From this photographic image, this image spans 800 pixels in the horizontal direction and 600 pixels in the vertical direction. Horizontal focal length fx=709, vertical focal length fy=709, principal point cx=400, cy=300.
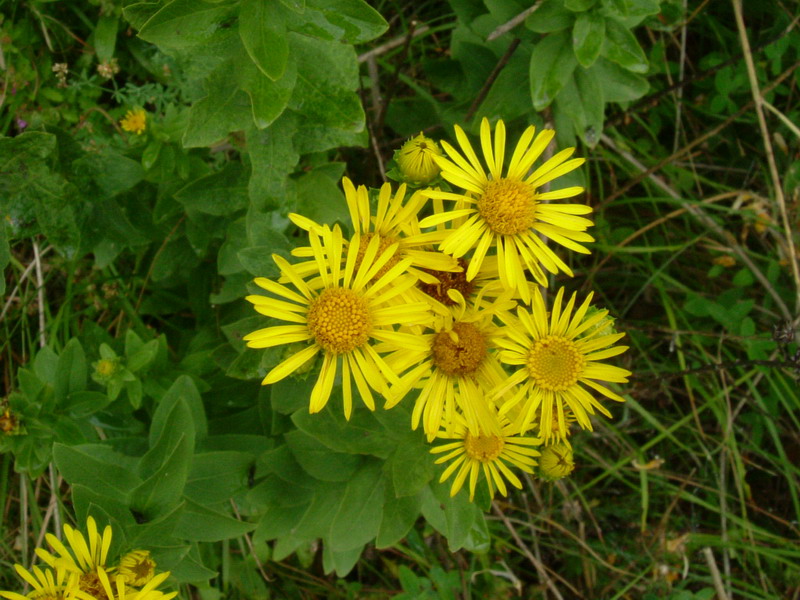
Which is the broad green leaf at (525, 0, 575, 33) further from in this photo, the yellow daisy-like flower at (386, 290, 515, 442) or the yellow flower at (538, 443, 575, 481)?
the yellow flower at (538, 443, 575, 481)

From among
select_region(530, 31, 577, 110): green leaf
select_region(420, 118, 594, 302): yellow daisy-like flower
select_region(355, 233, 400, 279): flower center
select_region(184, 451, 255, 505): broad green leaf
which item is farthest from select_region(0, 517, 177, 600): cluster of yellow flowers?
select_region(530, 31, 577, 110): green leaf

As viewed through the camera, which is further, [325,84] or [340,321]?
[325,84]

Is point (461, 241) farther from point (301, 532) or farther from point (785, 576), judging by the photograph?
point (785, 576)

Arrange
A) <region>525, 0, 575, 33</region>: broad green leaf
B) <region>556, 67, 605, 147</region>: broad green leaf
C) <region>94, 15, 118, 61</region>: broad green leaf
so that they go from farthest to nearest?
<region>94, 15, 118, 61</region>: broad green leaf < <region>556, 67, 605, 147</region>: broad green leaf < <region>525, 0, 575, 33</region>: broad green leaf

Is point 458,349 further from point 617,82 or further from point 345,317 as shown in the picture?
point 617,82

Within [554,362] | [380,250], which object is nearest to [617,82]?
[554,362]

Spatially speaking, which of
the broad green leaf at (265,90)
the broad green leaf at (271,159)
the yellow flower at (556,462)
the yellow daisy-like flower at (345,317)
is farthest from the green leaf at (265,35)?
the yellow flower at (556,462)

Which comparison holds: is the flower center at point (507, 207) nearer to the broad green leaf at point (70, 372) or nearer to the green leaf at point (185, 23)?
the green leaf at point (185, 23)
